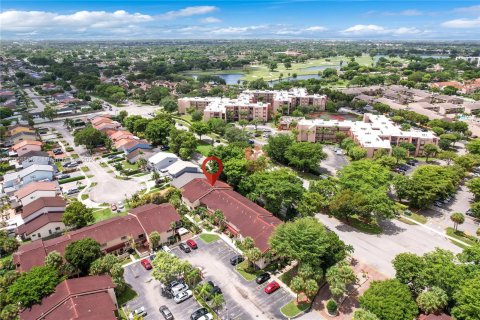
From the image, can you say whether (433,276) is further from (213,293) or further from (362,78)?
(362,78)

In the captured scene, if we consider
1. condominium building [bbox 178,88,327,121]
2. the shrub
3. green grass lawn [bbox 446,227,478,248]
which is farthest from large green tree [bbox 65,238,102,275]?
condominium building [bbox 178,88,327,121]

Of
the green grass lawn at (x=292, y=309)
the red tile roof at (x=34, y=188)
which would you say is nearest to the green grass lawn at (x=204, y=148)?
the red tile roof at (x=34, y=188)

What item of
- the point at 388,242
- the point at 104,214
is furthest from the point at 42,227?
the point at 388,242

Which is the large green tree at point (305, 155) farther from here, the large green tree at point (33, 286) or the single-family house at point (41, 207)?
the large green tree at point (33, 286)

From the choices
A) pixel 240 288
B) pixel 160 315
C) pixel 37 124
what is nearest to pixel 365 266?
pixel 240 288

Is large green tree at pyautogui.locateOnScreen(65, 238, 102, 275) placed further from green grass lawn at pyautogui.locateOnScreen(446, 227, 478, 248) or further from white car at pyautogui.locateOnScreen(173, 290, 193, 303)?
green grass lawn at pyautogui.locateOnScreen(446, 227, 478, 248)

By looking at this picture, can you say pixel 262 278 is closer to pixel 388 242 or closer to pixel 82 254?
pixel 388 242
